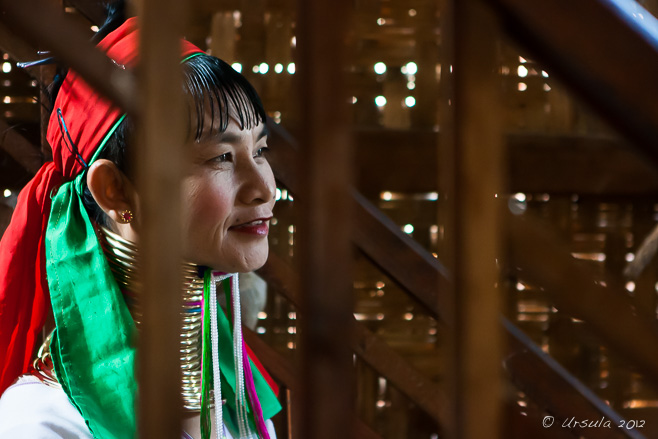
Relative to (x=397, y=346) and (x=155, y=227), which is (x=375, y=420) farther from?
(x=155, y=227)

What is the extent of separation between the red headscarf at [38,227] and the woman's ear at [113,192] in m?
0.04

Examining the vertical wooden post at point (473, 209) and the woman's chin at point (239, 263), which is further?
the woman's chin at point (239, 263)

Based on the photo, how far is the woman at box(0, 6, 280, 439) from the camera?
3.45 feet

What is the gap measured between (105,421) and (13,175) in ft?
5.30

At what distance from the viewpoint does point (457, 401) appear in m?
0.46

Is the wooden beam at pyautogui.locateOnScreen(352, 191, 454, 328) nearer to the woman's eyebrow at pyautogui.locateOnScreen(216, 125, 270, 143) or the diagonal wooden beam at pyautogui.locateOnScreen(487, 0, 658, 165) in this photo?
the woman's eyebrow at pyautogui.locateOnScreen(216, 125, 270, 143)

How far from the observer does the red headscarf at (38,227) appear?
44.4 inches

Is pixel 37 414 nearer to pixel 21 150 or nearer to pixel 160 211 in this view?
pixel 160 211

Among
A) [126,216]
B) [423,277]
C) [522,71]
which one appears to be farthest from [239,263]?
[522,71]

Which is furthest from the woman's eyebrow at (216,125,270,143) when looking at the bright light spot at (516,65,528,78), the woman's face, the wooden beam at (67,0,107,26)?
the bright light spot at (516,65,528,78)

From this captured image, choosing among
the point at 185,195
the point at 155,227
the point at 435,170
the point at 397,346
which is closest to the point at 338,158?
the point at 155,227

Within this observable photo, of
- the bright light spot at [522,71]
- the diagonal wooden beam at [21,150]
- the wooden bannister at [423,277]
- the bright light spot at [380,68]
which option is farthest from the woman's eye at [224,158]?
the bright light spot at [522,71]

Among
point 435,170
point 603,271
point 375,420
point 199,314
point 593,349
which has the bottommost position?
point 375,420

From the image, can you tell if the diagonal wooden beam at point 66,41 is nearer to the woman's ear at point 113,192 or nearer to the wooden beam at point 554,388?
the woman's ear at point 113,192
